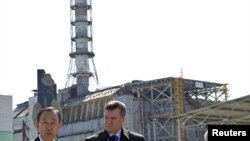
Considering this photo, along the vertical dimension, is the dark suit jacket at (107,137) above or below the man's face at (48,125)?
below

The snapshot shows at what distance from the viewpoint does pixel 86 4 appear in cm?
6306

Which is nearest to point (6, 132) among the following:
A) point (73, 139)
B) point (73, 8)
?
point (73, 139)

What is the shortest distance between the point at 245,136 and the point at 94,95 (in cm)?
4507

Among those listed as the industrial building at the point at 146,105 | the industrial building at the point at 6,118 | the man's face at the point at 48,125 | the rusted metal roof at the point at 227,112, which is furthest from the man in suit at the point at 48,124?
the industrial building at the point at 6,118

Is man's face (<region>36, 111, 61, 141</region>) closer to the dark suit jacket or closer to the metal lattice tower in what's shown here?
the dark suit jacket

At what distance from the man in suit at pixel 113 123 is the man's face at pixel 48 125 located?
410mm

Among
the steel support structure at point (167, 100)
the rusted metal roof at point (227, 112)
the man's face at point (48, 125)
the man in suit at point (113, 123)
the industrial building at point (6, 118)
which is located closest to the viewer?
the man's face at point (48, 125)

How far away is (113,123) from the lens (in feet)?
17.3

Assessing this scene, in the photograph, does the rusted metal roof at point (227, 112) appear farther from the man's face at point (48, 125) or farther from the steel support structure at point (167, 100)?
the man's face at point (48, 125)

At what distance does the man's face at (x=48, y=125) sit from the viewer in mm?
5113

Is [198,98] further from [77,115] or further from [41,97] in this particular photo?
[41,97]

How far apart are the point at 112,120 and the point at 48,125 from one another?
2.19 feet

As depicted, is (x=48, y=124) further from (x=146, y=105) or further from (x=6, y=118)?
(x=6, y=118)

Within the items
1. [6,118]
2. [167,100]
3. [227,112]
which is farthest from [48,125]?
[6,118]
